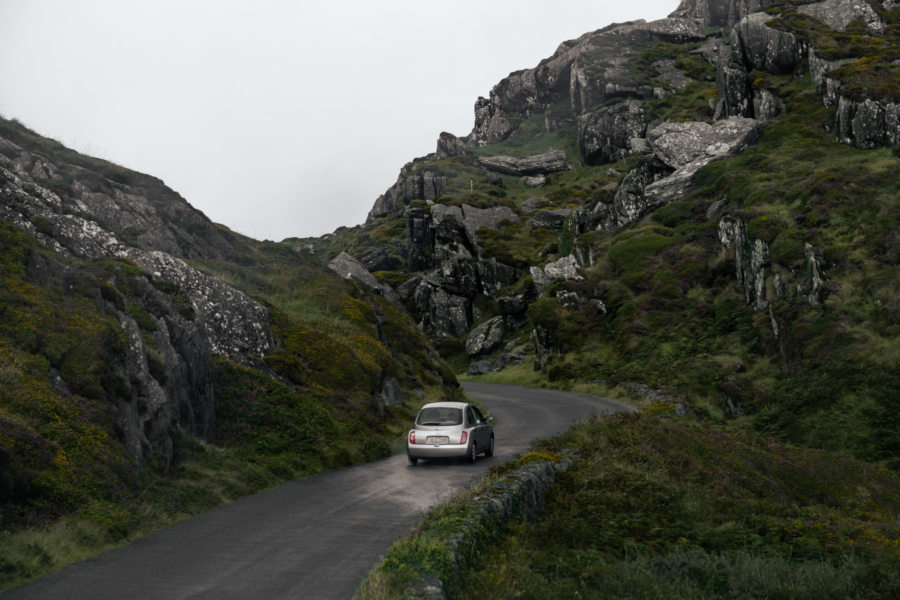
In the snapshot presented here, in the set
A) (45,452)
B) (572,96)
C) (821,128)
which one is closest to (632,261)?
(821,128)

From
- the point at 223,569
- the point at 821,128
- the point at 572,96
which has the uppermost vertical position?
the point at 572,96

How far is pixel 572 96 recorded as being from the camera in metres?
121

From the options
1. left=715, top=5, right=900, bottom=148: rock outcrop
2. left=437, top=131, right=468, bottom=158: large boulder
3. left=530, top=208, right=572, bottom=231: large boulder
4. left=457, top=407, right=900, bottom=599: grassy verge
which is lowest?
left=457, top=407, right=900, bottom=599: grassy verge

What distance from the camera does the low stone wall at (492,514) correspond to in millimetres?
6438

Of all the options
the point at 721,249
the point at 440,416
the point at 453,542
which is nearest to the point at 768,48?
the point at 721,249

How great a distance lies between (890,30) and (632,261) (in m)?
38.8

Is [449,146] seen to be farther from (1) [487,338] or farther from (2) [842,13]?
(2) [842,13]

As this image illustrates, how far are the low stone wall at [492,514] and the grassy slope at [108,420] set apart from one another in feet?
17.8

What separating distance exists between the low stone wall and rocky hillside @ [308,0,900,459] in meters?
16.2

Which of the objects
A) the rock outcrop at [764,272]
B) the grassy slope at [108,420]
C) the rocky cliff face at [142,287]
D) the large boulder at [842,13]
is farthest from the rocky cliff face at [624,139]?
the rocky cliff face at [142,287]

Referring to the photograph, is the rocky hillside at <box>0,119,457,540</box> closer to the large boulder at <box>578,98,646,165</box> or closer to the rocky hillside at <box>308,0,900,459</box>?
the rocky hillside at <box>308,0,900,459</box>

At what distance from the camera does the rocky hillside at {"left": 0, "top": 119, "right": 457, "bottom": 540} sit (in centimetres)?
1035

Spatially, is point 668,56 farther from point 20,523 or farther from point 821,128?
point 20,523

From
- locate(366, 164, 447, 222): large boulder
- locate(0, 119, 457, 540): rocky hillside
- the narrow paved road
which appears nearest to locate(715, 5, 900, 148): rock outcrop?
locate(0, 119, 457, 540): rocky hillside
